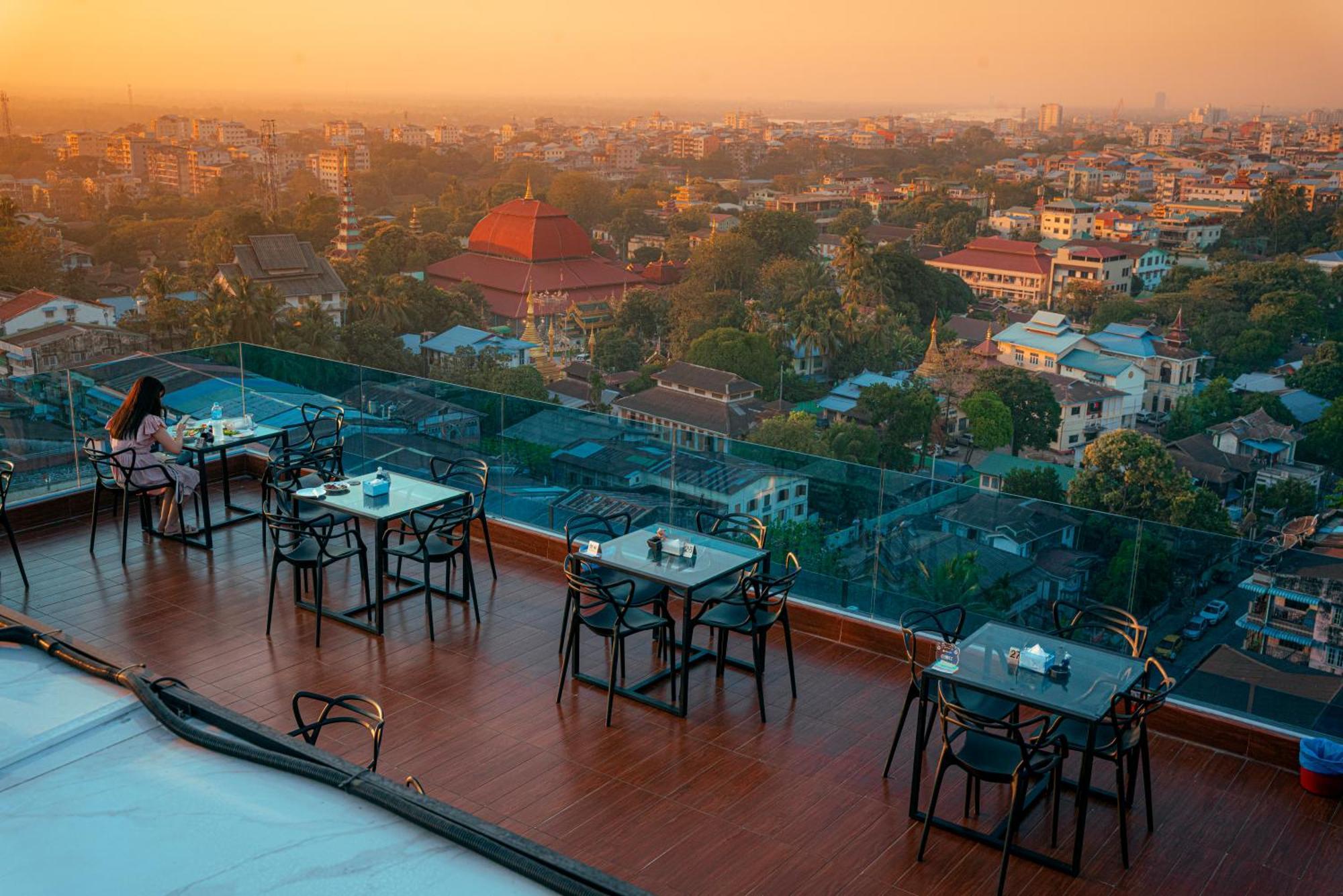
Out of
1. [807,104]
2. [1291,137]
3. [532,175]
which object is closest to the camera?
[1291,137]

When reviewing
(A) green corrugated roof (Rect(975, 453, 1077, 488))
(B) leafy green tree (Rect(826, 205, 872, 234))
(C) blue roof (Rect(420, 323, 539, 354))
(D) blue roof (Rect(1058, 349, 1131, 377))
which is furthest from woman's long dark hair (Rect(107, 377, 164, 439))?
(B) leafy green tree (Rect(826, 205, 872, 234))

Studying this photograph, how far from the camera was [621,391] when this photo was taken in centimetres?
5906

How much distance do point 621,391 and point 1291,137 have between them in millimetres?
77045

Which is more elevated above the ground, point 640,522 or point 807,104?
point 807,104

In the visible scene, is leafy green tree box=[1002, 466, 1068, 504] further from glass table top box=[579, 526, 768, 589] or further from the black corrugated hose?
the black corrugated hose

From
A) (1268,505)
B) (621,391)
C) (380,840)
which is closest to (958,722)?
(380,840)

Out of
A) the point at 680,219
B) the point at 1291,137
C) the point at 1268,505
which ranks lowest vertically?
the point at 1268,505

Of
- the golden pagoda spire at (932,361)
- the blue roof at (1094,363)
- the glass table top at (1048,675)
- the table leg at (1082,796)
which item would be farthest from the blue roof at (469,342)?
the table leg at (1082,796)

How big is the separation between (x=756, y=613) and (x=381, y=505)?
2063 mm

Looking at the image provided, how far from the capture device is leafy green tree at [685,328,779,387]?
58.4m

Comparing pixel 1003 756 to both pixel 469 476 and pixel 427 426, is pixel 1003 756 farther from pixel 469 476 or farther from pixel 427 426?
pixel 427 426

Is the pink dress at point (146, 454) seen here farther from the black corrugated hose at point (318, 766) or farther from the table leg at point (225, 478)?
the black corrugated hose at point (318, 766)

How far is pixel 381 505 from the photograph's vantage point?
19.4ft

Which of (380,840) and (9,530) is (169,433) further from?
(380,840)
